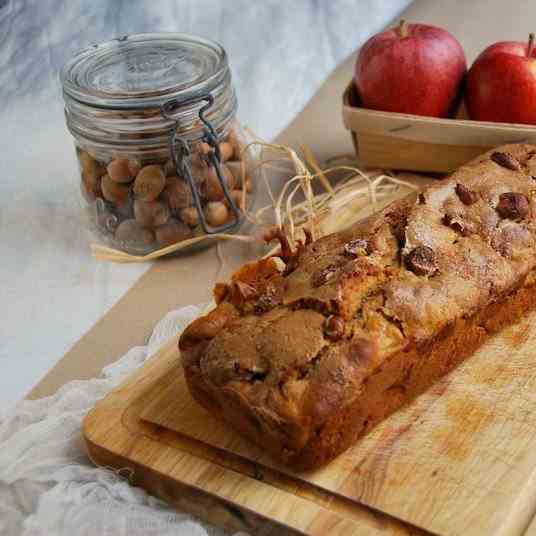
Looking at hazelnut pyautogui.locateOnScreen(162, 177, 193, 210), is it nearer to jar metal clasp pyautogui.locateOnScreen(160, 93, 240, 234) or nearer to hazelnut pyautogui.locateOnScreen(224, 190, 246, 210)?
jar metal clasp pyautogui.locateOnScreen(160, 93, 240, 234)

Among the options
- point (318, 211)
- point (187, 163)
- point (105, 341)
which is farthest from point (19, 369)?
point (318, 211)

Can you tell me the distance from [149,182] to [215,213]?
0.61 ft

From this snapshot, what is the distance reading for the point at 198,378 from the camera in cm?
150

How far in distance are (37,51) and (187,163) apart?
4.35 ft

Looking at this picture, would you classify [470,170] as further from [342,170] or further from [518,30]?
[518,30]

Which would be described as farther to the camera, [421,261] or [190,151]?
[190,151]

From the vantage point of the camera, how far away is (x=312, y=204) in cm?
216

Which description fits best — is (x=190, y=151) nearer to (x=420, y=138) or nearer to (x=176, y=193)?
(x=176, y=193)

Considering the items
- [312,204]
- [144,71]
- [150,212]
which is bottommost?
[312,204]

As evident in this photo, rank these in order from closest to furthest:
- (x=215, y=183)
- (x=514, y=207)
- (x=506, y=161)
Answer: (x=514, y=207) → (x=506, y=161) → (x=215, y=183)

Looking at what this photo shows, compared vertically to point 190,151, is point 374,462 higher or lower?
lower

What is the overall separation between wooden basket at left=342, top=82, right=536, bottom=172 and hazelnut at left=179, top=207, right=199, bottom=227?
1.55ft

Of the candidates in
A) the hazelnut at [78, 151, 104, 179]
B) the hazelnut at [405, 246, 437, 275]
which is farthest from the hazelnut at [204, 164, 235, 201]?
the hazelnut at [405, 246, 437, 275]

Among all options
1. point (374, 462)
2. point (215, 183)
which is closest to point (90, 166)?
point (215, 183)
